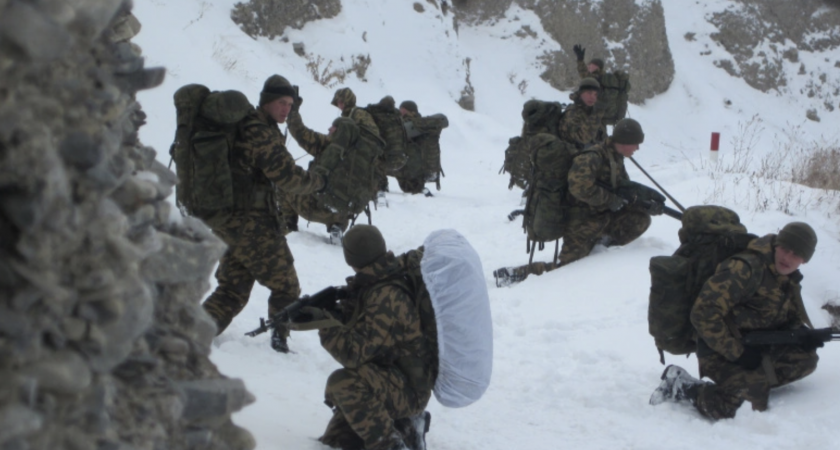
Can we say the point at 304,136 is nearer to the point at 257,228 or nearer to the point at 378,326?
the point at 257,228

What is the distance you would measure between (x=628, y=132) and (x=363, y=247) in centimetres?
391

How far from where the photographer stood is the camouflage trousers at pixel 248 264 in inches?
184

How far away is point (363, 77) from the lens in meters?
17.0

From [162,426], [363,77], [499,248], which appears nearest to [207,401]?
[162,426]

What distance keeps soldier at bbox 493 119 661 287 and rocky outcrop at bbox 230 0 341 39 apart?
10015 mm

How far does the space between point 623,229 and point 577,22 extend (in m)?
16.7

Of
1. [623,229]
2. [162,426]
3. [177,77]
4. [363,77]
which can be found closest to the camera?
[162,426]

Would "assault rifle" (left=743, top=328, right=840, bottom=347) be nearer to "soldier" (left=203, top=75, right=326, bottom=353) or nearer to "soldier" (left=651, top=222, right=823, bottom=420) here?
"soldier" (left=651, top=222, right=823, bottom=420)

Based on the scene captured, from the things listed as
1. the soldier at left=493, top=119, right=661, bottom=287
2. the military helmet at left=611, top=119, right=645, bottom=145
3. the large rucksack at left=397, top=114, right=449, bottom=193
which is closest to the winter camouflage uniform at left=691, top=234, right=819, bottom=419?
the military helmet at left=611, top=119, right=645, bottom=145

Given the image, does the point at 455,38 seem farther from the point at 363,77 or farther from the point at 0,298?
the point at 0,298

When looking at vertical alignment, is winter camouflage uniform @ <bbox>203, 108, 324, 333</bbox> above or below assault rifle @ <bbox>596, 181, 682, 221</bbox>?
above

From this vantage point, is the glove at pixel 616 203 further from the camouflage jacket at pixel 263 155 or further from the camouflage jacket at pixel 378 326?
the camouflage jacket at pixel 378 326

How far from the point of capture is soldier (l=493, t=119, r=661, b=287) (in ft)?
22.8

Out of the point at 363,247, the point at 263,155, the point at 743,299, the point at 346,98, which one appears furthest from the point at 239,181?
the point at 346,98
